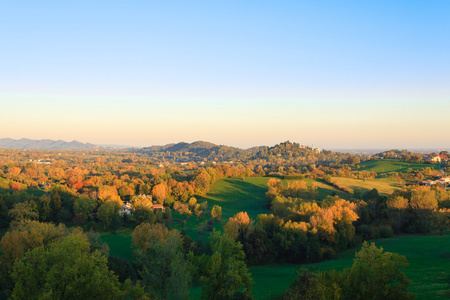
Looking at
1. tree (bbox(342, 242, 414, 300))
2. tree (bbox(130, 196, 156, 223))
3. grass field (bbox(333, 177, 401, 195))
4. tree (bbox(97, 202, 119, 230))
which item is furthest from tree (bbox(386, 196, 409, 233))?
tree (bbox(97, 202, 119, 230))

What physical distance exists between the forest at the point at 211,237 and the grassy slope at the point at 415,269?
2.75 feet

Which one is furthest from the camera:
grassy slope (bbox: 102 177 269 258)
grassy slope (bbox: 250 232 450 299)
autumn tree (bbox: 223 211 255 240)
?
grassy slope (bbox: 102 177 269 258)

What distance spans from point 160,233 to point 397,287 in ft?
98.8

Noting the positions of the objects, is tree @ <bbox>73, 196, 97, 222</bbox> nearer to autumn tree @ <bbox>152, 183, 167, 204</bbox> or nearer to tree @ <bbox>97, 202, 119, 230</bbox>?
tree @ <bbox>97, 202, 119, 230</bbox>

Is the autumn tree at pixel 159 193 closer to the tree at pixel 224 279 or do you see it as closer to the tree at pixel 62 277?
the tree at pixel 224 279

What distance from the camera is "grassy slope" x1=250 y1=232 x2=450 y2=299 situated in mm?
22656

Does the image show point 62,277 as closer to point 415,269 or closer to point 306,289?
point 306,289

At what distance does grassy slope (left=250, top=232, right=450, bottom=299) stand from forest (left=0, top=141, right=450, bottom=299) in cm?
84

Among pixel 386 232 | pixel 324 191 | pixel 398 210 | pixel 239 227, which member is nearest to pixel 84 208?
pixel 239 227

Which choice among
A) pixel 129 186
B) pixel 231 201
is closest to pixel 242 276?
pixel 231 201

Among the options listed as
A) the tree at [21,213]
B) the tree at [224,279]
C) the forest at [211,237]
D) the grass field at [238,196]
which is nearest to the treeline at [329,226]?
the forest at [211,237]

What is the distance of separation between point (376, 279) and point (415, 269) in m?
13.1

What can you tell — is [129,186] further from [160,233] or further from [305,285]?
[305,285]

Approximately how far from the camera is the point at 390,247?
39625 millimetres
